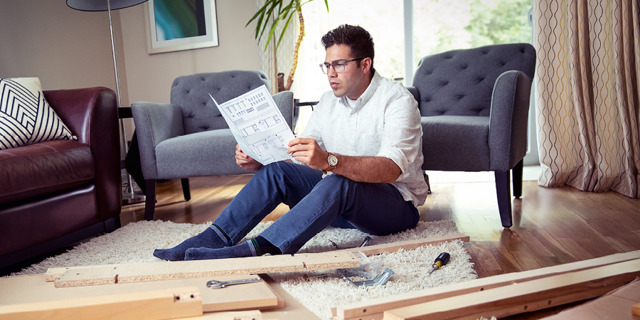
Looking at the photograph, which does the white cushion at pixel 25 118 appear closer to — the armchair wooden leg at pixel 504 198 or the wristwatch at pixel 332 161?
the wristwatch at pixel 332 161

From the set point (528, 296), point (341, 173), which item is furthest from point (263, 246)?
point (528, 296)

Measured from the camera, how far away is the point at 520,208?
236cm

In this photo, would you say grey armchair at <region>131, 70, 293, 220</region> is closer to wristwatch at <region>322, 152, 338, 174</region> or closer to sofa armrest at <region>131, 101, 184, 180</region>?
sofa armrest at <region>131, 101, 184, 180</region>

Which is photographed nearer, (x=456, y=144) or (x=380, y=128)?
(x=380, y=128)

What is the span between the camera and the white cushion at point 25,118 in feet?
6.24

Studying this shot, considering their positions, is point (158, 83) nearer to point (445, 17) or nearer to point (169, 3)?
point (169, 3)

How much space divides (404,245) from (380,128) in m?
0.40

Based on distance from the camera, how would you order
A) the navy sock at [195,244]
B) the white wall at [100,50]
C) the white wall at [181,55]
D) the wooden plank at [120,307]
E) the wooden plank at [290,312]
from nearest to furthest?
the wooden plank at [120,307]
the wooden plank at [290,312]
the navy sock at [195,244]
the white wall at [100,50]
the white wall at [181,55]

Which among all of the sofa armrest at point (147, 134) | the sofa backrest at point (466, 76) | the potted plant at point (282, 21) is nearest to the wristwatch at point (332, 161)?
the sofa armrest at point (147, 134)

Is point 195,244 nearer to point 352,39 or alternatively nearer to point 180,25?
point 352,39

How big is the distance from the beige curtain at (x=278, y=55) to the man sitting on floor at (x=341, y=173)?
6.61 ft

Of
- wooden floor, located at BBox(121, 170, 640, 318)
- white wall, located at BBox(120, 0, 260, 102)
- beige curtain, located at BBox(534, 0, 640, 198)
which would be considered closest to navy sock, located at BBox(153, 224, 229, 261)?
wooden floor, located at BBox(121, 170, 640, 318)

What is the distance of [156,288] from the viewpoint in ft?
4.08

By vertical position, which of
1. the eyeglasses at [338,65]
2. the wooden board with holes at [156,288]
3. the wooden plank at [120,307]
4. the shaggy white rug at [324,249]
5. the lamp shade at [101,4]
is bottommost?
the shaggy white rug at [324,249]
